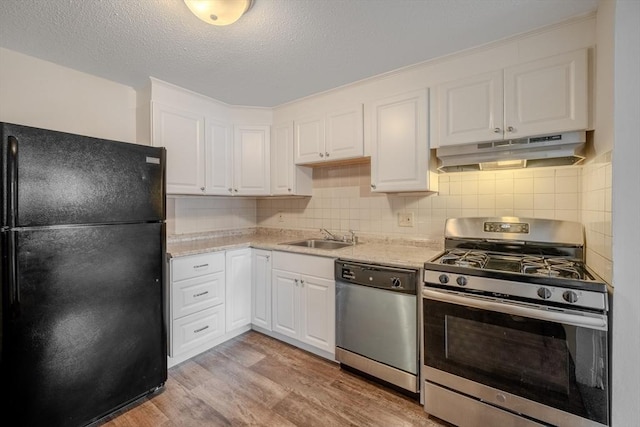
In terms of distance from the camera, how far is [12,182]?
4.34 feet

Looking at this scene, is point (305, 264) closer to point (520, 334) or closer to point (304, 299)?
point (304, 299)

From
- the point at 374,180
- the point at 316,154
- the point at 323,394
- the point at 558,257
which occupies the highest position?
the point at 316,154

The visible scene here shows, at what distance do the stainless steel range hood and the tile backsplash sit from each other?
118mm

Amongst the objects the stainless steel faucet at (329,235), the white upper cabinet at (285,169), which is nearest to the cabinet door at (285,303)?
the stainless steel faucet at (329,235)

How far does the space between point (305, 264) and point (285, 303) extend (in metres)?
0.44

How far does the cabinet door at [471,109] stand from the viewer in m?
1.77

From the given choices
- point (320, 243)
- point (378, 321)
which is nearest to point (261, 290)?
point (320, 243)

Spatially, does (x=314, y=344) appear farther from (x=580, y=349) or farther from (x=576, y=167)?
(x=576, y=167)

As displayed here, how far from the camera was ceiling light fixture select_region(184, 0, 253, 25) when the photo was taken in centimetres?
131

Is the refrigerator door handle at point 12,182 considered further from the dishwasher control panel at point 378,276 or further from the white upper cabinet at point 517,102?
the white upper cabinet at point 517,102

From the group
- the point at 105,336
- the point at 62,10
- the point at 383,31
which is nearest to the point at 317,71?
the point at 383,31

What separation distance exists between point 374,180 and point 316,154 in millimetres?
655

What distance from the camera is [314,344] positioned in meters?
2.32

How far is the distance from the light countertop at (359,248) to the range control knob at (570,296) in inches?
26.8
